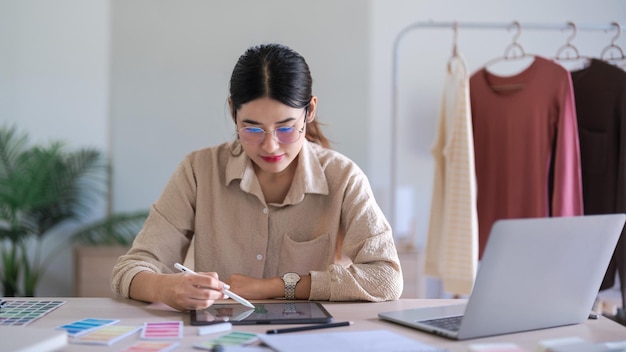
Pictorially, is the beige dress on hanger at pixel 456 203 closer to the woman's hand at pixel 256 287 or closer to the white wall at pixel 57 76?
the woman's hand at pixel 256 287

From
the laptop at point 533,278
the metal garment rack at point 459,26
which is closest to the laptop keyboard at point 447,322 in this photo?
the laptop at point 533,278

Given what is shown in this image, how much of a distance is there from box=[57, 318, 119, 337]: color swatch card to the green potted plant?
2504 mm

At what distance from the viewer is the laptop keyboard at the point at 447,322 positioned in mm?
1402

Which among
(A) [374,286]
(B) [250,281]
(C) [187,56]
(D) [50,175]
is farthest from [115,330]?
(C) [187,56]

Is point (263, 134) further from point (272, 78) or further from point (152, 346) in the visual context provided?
point (152, 346)

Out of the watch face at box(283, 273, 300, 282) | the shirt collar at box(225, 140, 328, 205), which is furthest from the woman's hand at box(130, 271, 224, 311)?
the shirt collar at box(225, 140, 328, 205)

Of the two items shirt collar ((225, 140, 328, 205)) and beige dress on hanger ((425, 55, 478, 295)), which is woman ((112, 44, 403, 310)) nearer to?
shirt collar ((225, 140, 328, 205))

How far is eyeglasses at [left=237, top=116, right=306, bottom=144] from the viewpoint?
6.13 ft

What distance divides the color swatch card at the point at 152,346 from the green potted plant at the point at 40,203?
270 centimetres

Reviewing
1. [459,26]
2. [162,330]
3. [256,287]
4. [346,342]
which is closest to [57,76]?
[459,26]

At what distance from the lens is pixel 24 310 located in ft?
5.09

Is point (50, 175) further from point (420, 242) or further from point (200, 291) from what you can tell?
point (200, 291)

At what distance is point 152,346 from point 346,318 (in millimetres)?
445

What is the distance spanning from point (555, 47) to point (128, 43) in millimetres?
2450
